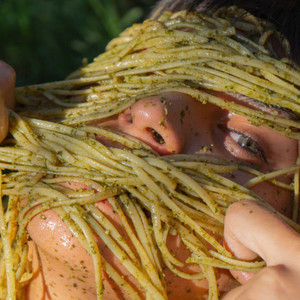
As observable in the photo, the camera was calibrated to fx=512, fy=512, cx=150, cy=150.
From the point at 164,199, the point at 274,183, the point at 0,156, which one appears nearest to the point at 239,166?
the point at 274,183

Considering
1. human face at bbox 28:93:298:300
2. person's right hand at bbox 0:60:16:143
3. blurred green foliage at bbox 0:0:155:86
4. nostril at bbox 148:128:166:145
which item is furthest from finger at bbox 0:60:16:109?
blurred green foliage at bbox 0:0:155:86

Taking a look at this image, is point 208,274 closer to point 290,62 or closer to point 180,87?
point 180,87

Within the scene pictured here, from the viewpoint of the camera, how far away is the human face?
1274 millimetres

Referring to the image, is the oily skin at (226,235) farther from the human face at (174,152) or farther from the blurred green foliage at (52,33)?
the blurred green foliage at (52,33)

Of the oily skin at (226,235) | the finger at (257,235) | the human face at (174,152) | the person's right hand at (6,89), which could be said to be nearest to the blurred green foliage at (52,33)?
the person's right hand at (6,89)

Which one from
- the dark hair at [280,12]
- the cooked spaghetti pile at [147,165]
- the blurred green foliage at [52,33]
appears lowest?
the blurred green foliage at [52,33]

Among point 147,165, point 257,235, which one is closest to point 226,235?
point 257,235

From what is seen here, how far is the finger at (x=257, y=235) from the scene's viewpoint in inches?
41.3

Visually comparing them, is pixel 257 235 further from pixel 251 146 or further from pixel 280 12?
pixel 280 12

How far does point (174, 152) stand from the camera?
1350 millimetres

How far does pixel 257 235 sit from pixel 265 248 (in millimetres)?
34

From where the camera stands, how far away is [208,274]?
129cm

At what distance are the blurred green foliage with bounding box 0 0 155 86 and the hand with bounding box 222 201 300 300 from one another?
2135mm

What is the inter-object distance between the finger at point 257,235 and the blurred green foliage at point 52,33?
212cm
